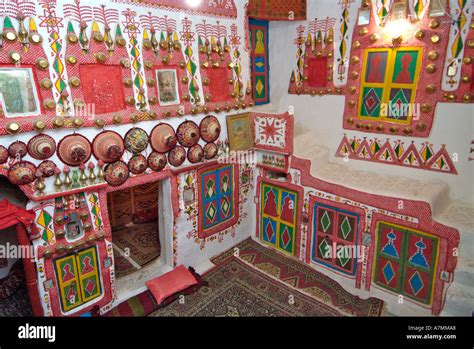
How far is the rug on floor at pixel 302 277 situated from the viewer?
509 cm

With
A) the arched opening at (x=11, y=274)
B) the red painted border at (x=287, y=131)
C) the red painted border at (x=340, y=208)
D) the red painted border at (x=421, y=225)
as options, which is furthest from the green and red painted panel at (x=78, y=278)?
the red painted border at (x=421, y=225)

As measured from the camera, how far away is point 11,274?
17.5 ft

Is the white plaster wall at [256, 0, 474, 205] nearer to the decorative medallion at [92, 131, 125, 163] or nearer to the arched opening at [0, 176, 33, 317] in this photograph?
the decorative medallion at [92, 131, 125, 163]

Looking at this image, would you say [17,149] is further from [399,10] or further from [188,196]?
[399,10]

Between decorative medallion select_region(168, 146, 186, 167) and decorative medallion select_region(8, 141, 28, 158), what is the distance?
194 centimetres

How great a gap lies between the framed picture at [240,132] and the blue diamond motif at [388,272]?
3.02m

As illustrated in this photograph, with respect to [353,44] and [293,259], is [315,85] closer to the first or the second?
[353,44]

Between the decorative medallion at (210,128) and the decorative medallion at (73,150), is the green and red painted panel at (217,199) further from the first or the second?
the decorative medallion at (73,150)

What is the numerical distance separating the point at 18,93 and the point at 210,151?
2.85 meters

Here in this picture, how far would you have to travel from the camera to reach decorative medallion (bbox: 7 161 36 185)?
12.3ft

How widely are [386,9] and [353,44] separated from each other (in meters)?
0.68

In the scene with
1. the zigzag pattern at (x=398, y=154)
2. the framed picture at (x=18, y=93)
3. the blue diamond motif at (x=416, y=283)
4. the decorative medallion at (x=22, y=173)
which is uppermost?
the framed picture at (x=18, y=93)

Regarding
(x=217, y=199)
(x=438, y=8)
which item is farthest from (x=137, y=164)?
(x=438, y=8)

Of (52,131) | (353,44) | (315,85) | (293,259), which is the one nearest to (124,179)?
(52,131)
